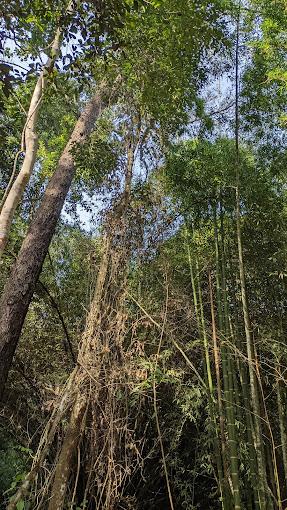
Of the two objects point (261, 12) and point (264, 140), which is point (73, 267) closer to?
point (264, 140)

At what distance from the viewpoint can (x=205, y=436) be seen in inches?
135

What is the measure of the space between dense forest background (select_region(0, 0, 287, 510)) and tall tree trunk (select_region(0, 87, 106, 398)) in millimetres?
15

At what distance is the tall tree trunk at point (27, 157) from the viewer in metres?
2.12

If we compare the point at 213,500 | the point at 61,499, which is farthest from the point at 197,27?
the point at 213,500

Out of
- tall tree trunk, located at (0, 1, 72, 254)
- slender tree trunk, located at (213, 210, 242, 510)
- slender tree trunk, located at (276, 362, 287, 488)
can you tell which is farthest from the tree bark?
slender tree trunk, located at (276, 362, 287, 488)

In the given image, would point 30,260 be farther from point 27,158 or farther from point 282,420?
point 282,420

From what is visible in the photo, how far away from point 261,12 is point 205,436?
13.1 feet

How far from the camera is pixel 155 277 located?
136 inches

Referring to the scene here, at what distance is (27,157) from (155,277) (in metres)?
1.48

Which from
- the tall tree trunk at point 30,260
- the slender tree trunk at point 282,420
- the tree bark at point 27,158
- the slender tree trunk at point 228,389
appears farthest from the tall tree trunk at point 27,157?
the slender tree trunk at point 282,420

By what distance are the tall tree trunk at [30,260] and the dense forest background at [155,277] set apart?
0.02 meters

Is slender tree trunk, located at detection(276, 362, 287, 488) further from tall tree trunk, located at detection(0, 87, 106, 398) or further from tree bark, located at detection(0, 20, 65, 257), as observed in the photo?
tall tree trunk, located at detection(0, 87, 106, 398)

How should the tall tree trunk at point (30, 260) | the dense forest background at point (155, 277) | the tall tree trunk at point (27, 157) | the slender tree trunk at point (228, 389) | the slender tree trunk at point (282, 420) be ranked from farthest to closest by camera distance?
the tall tree trunk at point (30, 260), the slender tree trunk at point (282, 420), the dense forest background at point (155, 277), the slender tree trunk at point (228, 389), the tall tree trunk at point (27, 157)

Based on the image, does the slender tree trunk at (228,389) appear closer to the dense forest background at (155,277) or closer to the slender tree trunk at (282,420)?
the dense forest background at (155,277)
